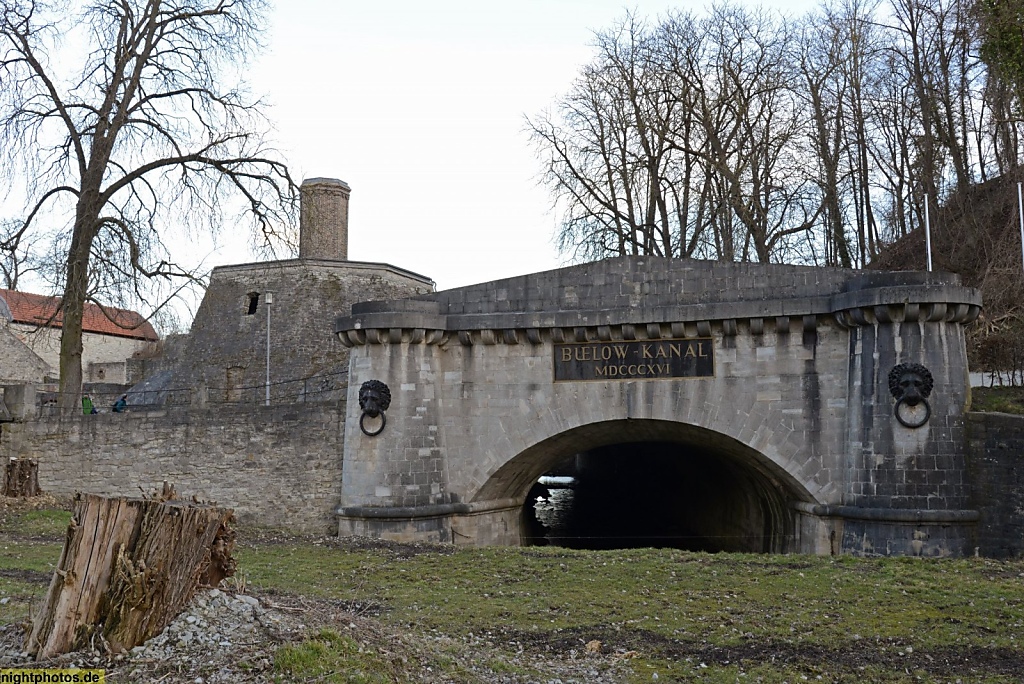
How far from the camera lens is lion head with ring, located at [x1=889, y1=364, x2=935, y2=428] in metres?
13.0

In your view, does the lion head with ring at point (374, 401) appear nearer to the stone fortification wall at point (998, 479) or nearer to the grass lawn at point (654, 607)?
the grass lawn at point (654, 607)

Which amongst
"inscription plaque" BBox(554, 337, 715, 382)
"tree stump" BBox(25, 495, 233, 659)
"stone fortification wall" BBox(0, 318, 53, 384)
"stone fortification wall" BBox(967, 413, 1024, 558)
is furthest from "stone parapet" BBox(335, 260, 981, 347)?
"stone fortification wall" BBox(0, 318, 53, 384)

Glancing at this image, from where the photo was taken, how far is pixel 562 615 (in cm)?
969

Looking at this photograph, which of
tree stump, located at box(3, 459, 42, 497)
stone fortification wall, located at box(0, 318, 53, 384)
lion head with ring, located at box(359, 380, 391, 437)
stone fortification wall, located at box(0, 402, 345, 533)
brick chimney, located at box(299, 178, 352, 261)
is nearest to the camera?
lion head with ring, located at box(359, 380, 391, 437)

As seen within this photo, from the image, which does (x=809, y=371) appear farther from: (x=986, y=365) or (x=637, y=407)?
(x=986, y=365)

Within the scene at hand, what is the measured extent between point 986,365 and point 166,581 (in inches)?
728

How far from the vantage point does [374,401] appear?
1522cm

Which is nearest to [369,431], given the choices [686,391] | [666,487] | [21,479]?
[686,391]

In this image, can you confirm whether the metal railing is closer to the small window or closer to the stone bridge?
the small window

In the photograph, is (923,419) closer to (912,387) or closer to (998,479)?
(912,387)

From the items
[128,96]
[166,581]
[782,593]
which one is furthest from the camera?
[128,96]

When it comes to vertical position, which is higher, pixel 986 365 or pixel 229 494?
pixel 986 365

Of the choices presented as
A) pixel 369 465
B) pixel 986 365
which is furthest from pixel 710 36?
pixel 369 465

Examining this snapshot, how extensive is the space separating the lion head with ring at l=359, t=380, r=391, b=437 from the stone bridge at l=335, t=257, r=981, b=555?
0.25 ft
